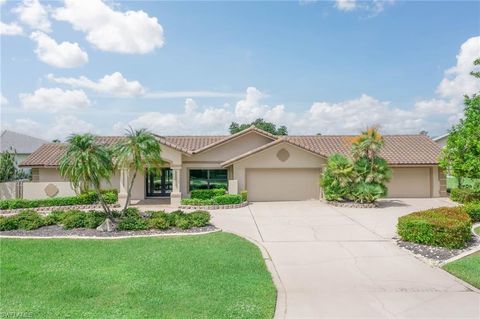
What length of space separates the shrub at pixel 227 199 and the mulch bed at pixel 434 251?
11.1 meters

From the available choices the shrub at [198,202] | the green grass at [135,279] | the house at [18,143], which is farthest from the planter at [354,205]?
the house at [18,143]

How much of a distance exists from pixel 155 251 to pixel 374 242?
7.60 meters

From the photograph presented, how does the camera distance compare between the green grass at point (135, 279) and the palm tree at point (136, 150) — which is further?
the palm tree at point (136, 150)

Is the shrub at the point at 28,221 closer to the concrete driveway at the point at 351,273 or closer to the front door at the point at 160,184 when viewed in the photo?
the concrete driveway at the point at 351,273

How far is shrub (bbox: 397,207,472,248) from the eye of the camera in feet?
36.2

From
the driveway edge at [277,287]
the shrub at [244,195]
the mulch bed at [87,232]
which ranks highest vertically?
the shrub at [244,195]

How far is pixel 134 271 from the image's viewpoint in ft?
28.3

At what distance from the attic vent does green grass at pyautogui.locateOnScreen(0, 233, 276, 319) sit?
12906 mm

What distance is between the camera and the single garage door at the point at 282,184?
2434 centimetres

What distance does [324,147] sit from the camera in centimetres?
2812

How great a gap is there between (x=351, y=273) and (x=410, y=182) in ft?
66.2

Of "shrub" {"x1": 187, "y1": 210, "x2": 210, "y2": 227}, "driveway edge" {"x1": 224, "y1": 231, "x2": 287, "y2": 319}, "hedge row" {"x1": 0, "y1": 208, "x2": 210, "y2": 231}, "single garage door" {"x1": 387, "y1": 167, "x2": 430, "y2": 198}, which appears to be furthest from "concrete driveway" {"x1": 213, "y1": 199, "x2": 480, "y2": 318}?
"single garage door" {"x1": 387, "y1": 167, "x2": 430, "y2": 198}

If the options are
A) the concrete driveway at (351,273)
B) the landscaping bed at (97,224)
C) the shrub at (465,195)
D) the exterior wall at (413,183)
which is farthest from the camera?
the exterior wall at (413,183)

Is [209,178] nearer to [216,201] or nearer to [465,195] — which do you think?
[216,201]
